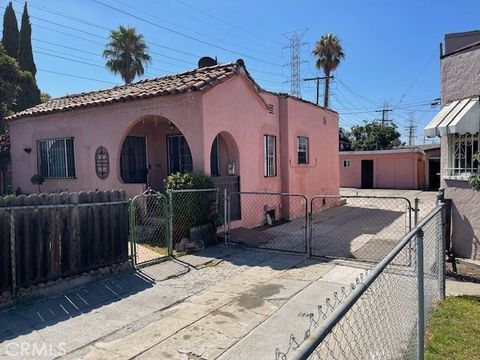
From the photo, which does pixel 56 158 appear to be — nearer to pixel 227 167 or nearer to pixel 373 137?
pixel 227 167

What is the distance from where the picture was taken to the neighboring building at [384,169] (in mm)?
32125

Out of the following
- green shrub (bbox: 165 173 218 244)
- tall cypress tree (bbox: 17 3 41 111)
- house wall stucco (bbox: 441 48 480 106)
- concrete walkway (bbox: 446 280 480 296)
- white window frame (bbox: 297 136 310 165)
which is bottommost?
concrete walkway (bbox: 446 280 480 296)

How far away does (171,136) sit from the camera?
1350 centimetres

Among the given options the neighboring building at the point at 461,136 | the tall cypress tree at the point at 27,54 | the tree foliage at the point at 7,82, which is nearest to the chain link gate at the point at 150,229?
the neighboring building at the point at 461,136

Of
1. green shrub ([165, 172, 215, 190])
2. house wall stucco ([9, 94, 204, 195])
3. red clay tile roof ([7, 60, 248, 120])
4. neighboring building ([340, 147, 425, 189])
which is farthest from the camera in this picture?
neighboring building ([340, 147, 425, 189])

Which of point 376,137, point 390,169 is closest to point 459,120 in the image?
point 390,169

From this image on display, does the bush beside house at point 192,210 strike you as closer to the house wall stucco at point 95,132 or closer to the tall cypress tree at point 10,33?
the house wall stucco at point 95,132

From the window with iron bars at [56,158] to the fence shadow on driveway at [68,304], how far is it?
7823 millimetres

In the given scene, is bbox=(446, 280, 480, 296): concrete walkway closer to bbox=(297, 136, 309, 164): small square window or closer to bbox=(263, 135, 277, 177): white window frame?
bbox=(263, 135, 277, 177): white window frame

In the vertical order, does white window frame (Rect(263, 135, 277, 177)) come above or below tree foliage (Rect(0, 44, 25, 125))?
below

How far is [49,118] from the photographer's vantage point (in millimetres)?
13836

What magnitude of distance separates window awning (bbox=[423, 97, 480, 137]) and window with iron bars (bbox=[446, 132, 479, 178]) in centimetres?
42

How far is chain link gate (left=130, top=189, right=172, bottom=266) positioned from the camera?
25.0 feet

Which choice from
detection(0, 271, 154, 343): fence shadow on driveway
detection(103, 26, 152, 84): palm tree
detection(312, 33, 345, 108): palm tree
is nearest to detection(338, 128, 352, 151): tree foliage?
detection(312, 33, 345, 108): palm tree
